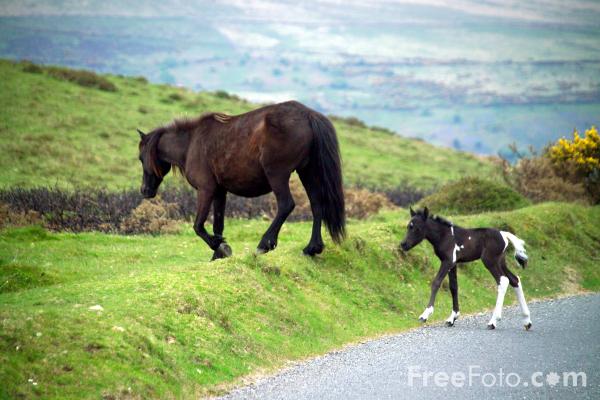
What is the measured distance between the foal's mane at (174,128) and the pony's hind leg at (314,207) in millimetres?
1989

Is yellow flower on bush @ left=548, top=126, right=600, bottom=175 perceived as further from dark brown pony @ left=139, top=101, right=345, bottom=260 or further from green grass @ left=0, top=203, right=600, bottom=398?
dark brown pony @ left=139, top=101, right=345, bottom=260

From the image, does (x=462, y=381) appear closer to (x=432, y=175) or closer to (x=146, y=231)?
(x=146, y=231)

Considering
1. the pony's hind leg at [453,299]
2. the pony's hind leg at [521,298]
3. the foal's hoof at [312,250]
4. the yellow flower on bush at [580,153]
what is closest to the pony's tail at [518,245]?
the pony's hind leg at [521,298]

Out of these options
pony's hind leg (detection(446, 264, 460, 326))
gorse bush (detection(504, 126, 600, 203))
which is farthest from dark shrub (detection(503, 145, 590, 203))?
pony's hind leg (detection(446, 264, 460, 326))

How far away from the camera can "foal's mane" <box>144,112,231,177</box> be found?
17.6 m

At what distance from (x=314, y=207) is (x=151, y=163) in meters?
3.89

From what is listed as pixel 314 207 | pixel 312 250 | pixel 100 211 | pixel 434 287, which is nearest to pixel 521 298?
pixel 434 287

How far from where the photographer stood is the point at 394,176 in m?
43.9

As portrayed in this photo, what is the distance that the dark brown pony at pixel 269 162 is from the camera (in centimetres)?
1625

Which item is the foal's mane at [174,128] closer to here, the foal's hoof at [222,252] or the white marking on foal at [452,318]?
the foal's hoof at [222,252]

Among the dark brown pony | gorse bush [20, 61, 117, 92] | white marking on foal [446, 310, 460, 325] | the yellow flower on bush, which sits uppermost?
the dark brown pony

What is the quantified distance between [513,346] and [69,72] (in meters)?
37.7

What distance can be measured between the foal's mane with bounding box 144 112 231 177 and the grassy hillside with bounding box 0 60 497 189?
12688 millimetres

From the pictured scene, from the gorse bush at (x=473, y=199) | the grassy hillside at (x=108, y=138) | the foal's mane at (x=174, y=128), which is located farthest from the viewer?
the grassy hillside at (x=108, y=138)
